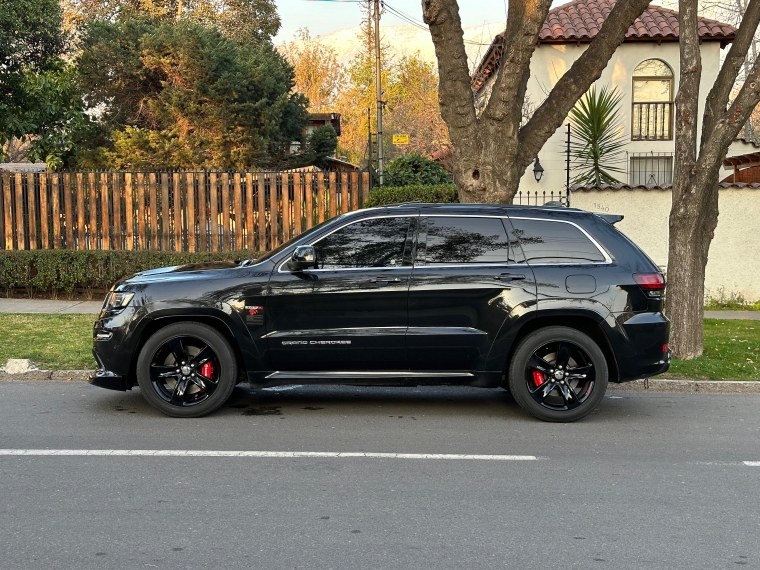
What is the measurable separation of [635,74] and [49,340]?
1799 cm

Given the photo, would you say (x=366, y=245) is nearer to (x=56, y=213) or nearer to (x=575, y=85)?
(x=575, y=85)

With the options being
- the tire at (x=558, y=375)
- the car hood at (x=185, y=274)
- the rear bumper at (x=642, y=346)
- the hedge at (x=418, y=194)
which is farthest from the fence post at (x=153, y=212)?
the rear bumper at (x=642, y=346)

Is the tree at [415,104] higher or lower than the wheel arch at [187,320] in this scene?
higher

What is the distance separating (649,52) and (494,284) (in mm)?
18011

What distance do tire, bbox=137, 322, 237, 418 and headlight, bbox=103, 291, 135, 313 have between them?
38cm

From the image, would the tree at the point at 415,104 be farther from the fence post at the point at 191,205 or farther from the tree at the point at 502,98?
the tree at the point at 502,98

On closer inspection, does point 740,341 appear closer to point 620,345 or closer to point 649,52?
point 620,345

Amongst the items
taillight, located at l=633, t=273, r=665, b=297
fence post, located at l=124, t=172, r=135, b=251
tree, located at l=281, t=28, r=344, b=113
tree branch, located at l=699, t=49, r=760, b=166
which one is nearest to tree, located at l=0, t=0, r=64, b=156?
fence post, located at l=124, t=172, r=135, b=251

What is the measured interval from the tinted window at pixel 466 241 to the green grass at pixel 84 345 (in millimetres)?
2965

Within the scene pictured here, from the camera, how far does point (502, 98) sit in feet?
32.0

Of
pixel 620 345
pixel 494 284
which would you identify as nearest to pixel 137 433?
pixel 494 284

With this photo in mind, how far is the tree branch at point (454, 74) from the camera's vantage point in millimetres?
9938

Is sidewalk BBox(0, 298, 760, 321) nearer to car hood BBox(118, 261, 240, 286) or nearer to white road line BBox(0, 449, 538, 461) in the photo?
car hood BBox(118, 261, 240, 286)

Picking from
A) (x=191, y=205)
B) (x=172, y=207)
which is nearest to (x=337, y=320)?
(x=191, y=205)
